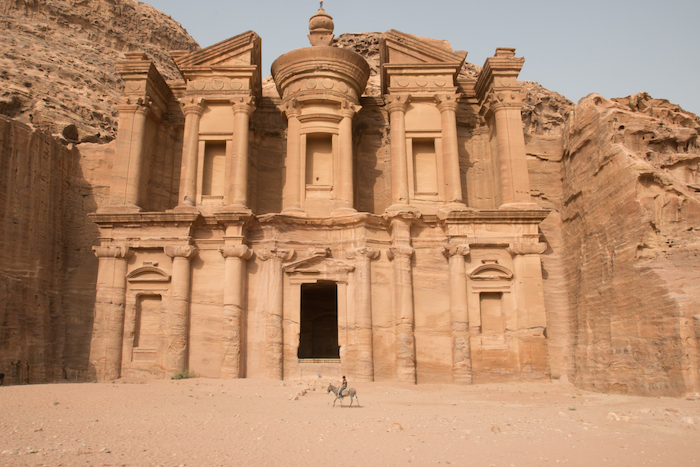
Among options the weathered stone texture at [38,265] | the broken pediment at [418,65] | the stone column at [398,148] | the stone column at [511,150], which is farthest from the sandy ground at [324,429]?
the broken pediment at [418,65]

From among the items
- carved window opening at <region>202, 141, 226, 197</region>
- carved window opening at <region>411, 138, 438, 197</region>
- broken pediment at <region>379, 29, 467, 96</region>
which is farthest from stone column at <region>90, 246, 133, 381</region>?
broken pediment at <region>379, 29, 467, 96</region>

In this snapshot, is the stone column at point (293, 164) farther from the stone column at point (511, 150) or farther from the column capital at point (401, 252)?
the stone column at point (511, 150)

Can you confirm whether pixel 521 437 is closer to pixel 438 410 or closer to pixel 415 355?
pixel 438 410

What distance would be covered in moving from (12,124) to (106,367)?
891cm

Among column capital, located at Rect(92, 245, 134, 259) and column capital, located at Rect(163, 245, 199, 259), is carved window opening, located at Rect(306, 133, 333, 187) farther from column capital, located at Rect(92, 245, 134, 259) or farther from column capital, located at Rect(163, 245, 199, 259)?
column capital, located at Rect(92, 245, 134, 259)

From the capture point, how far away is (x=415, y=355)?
743 inches

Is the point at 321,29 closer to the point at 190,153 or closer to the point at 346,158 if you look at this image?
the point at 346,158

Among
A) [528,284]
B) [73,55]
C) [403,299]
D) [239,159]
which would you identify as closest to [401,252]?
[403,299]

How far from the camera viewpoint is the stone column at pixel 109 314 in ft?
61.2

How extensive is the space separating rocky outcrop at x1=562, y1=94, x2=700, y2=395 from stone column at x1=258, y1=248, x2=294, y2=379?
9.50 meters

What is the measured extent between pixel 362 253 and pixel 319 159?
488 cm

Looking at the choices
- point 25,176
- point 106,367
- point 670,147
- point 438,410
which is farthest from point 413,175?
point 25,176

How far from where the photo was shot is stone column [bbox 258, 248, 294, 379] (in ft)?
60.7

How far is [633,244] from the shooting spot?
16.7 meters
